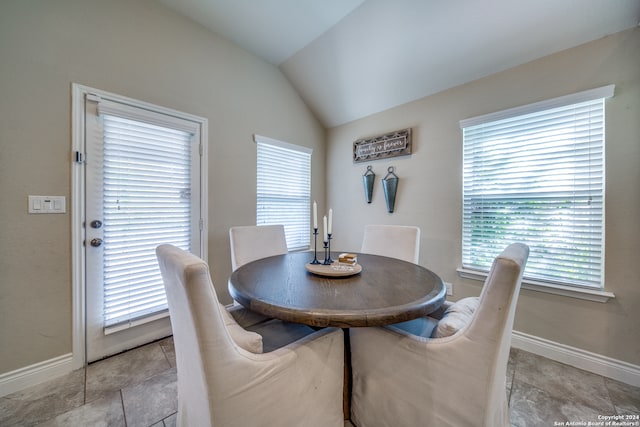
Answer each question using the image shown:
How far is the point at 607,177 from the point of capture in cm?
169

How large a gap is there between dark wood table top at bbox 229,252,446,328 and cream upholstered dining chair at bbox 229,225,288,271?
52 cm

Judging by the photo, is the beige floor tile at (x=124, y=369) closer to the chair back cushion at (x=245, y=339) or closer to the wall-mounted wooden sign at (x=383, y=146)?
the chair back cushion at (x=245, y=339)

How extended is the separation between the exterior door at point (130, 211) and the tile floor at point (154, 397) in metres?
0.30

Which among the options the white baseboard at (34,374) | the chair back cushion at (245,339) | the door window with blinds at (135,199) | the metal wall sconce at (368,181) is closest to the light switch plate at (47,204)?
the door window with blinds at (135,199)

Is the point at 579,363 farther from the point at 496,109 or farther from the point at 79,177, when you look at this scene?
the point at 79,177

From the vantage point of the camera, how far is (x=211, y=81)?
2.45m

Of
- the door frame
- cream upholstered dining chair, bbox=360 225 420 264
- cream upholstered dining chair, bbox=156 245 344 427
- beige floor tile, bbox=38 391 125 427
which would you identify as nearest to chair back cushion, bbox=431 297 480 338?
cream upholstered dining chair, bbox=156 245 344 427

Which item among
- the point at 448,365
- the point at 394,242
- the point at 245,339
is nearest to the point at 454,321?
the point at 448,365

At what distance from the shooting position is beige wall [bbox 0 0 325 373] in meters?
1.52

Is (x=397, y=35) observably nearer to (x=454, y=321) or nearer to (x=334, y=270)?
(x=334, y=270)

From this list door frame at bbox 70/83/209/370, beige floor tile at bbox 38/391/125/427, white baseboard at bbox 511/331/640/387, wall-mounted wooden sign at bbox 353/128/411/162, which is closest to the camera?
beige floor tile at bbox 38/391/125/427

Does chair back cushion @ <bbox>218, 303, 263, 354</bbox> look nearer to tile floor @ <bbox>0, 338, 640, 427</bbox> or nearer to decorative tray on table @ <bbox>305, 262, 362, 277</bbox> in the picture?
decorative tray on table @ <bbox>305, 262, 362, 277</bbox>

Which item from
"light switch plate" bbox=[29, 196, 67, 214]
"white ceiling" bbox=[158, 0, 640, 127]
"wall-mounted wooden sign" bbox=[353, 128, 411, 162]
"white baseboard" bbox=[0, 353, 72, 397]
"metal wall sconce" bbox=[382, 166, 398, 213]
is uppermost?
"white ceiling" bbox=[158, 0, 640, 127]

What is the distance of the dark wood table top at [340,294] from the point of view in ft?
3.00
